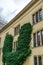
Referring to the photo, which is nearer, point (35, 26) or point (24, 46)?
point (35, 26)

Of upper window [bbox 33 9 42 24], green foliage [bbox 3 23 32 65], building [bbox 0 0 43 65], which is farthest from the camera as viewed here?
green foliage [bbox 3 23 32 65]

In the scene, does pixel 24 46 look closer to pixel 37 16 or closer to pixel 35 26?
pixel 35 26

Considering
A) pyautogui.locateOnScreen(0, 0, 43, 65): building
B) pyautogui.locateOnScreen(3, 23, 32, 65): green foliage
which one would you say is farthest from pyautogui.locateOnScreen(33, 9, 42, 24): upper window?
pyautogui.locateOnScreen(3, 23, 32, 65): green foliage

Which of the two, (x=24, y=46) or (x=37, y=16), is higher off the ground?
(x=37, y=16)

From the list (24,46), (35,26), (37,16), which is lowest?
(24,46)

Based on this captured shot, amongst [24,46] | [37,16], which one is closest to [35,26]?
[37,16]

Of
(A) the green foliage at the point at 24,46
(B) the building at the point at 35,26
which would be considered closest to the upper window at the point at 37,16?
(B) the building at the point at 35,26

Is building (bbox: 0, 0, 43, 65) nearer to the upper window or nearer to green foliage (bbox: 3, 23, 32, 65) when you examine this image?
the upper window

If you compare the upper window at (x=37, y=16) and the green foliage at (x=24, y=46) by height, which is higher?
the upper window at (x=37, y=16)

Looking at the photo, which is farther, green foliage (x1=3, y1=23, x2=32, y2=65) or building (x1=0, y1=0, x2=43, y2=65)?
green foliage (x1=3, y1=23, x2=32, y2=65)

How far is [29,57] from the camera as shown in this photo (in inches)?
933

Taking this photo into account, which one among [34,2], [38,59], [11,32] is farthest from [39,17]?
[11,32]

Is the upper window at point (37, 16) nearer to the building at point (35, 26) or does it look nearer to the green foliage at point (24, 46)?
the building at point (35, 26)

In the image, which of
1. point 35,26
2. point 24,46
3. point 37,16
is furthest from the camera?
point 24,46
